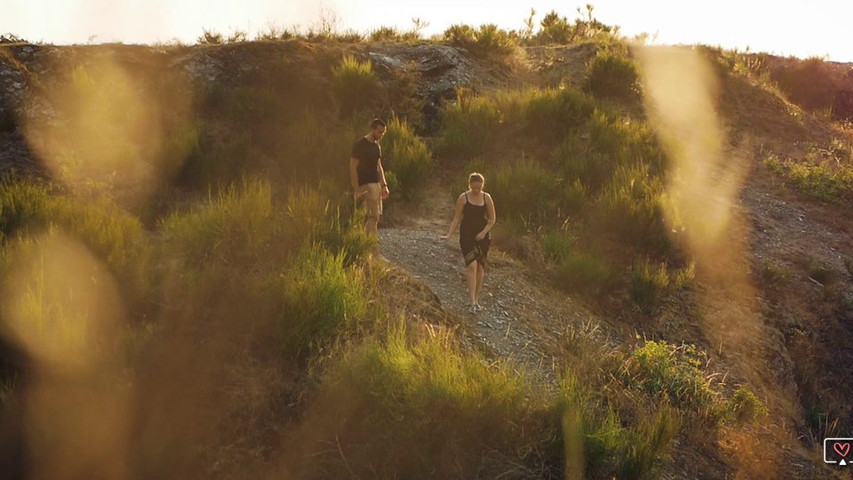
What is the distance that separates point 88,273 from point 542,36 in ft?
60.8

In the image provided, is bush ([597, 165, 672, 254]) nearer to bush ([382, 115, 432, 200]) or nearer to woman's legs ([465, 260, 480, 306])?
bush ([382, 115, 432, 200])

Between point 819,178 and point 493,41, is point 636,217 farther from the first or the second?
point 493,41

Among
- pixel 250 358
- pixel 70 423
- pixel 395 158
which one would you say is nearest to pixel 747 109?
pixel 395 158

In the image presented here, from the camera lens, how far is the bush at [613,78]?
16078 millimetres

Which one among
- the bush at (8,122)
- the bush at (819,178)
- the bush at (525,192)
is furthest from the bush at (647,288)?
the bush at (8,122)

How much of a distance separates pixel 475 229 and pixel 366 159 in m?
1.77

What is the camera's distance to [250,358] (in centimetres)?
525

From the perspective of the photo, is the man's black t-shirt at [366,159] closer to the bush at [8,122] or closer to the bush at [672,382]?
the bush at [672,382]

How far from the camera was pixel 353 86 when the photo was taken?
13984 mm

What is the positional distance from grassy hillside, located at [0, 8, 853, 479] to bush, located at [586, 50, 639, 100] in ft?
0.21

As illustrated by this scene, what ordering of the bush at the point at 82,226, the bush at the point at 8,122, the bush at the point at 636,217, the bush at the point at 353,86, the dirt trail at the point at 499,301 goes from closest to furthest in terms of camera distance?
1. the bush at the point at 82,226
2. the dirt trail at the point at 499,301
3. the bush at the point at 636,217
4. the bush at the point at 8,122
5. the bush at the point at 353,86

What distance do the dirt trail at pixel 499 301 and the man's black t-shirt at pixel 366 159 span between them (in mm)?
1087

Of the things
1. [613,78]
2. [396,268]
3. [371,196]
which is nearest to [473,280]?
[396,268]

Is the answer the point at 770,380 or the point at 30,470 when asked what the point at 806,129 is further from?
the point at 30,470
